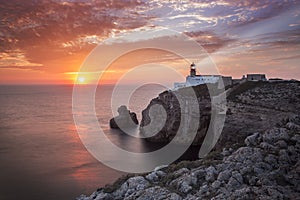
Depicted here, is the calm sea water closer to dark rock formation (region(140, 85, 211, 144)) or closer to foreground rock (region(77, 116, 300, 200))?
dark rock formation (region(140, 85, 211, 144))

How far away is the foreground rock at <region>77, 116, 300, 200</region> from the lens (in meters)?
14.0

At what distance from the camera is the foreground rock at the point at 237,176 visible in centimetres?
1402

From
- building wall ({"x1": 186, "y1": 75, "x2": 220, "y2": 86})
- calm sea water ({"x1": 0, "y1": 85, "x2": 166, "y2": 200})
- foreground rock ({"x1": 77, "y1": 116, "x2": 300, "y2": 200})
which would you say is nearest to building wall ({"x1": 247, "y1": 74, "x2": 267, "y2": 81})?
building wall ({"x1": 186, "y1": 75, "x2": 220, "y2": 86})

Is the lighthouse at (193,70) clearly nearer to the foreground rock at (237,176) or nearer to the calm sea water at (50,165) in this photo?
the calm sea water at (50,165)

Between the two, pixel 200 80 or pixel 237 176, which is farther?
pixel 200 80

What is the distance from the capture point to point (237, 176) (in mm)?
15445

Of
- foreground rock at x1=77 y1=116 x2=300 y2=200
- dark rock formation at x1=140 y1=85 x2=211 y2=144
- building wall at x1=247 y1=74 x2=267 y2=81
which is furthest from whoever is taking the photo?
building wall at x1=247 y1=74 x2=267 y2=81

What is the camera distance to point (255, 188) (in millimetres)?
13859

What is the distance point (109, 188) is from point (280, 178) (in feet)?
36.8

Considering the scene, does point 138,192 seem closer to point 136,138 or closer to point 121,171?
point 121,171

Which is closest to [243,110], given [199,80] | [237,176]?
[237,176]

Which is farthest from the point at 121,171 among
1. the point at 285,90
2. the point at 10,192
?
the point at 285,90

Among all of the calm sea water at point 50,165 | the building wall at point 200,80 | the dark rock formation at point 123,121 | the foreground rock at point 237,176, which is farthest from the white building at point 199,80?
the foreground rock at point 237,176

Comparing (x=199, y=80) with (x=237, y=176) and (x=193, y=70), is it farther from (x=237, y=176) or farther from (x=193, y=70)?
(x=237, y=176)
